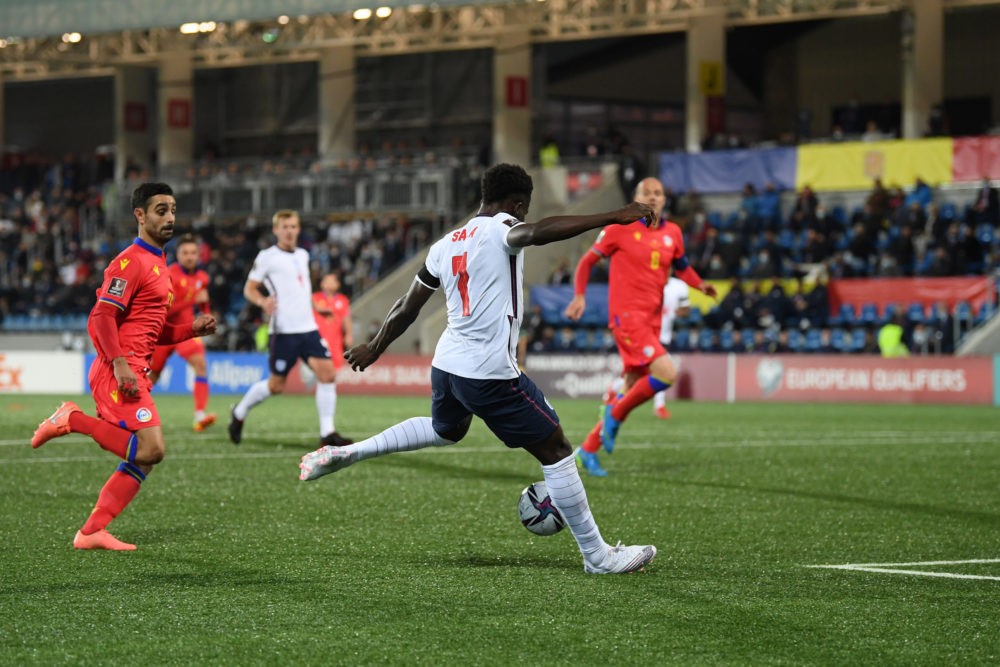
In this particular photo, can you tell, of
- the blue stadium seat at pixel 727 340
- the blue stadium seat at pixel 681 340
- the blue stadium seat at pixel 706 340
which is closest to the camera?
the blue stadium seat at pixel 727 340

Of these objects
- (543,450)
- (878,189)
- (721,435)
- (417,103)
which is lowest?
(721,435)

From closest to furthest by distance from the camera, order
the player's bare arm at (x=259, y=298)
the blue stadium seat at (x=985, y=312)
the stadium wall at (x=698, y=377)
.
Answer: the player's bare arm at (x=259, y=298) → the stadium wall at (x=698, y=377) → the blue stadium seat at (x=985, y=312)

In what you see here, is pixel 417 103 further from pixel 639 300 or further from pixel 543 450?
pixel 543 450

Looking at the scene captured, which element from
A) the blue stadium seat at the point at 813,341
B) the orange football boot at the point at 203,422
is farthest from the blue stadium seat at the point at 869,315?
the orange football boot at the point at 203,422

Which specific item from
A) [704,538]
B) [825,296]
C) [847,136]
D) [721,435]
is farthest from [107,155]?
[704,538]

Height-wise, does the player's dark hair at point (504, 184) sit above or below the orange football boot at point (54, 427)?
above

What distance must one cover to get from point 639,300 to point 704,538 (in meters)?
4.34

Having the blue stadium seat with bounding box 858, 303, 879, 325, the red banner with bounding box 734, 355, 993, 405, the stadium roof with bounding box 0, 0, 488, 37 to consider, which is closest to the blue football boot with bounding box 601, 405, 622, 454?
the red banner with bounding box 734, 355, 993, 405

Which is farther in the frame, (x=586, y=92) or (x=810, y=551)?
(x=586, y=92)

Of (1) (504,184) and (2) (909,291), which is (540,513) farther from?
(2) (909,291)

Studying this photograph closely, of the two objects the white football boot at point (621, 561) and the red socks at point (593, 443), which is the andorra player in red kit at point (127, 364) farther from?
the red socks at point (593, 443)

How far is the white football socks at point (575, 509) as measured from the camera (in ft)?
23.5

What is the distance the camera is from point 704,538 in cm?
851

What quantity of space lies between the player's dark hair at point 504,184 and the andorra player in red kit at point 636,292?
5.14m
